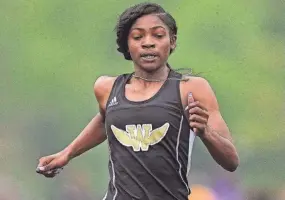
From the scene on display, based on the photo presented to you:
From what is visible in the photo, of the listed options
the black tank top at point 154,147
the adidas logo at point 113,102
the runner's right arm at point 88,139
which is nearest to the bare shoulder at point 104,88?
the runner's right arm at point 88,139

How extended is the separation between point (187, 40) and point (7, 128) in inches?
45.5

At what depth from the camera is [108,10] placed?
4660 millimetres

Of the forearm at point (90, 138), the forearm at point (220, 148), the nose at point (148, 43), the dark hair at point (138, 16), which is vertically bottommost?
the forearm at point (90, 138)

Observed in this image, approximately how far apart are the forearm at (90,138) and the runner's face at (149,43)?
0.36 meters

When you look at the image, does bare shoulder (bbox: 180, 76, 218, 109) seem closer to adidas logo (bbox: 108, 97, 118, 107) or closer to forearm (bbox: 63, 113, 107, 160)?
adidas logo (bbox: 108, 97, 118, 107)

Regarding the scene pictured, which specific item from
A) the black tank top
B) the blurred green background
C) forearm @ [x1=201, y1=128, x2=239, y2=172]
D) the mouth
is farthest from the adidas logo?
the blurred green background

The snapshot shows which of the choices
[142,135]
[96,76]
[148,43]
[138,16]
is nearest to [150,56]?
[148,43]

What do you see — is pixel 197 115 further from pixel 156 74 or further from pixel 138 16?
pixel 138 16

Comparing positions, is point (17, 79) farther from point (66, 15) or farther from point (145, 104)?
point (145, 104)

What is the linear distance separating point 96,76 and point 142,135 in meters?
2.14

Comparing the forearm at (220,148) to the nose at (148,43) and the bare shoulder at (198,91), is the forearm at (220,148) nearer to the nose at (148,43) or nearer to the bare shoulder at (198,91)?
the bare shoulder at (198,91)

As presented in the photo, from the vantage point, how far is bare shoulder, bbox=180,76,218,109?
8.38ft

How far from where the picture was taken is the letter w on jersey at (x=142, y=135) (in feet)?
8.24

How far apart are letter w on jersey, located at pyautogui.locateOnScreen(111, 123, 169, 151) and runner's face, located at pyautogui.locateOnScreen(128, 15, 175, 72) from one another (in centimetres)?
21
